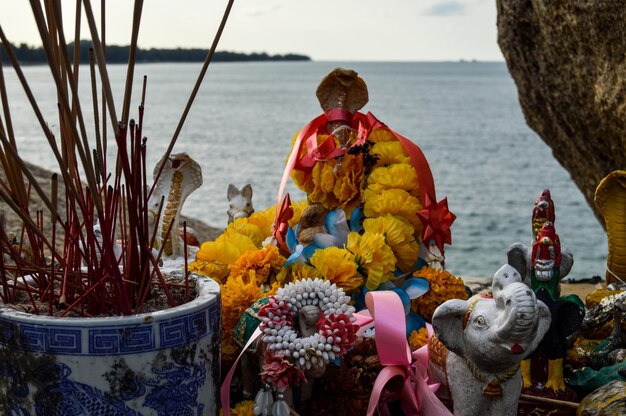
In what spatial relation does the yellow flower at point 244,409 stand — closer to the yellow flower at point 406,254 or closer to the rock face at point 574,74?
the yellow flower at point 406,254

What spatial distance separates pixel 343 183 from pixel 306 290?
0.66 meters

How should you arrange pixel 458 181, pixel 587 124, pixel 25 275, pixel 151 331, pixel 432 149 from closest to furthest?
pixel 151 331 → pixel 25 275 → pixel 587 124 → pixel 458 181 → pixel 432 149

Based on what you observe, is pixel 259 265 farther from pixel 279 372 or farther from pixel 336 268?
pixel 279 372

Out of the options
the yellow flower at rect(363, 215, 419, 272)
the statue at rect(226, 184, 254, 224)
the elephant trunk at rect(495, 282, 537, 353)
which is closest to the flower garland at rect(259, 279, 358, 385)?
the elephant trunk at rect(495, 282, 537, 353)

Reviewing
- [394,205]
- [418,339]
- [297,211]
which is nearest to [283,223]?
[297,211]

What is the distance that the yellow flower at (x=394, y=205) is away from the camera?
8.00 ft

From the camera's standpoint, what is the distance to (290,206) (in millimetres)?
2623

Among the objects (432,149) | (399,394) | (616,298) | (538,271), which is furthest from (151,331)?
(432,149)

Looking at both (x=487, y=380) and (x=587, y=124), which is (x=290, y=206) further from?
(x=587, y=124)

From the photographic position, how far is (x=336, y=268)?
2.24m

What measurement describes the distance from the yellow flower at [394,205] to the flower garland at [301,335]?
568mm

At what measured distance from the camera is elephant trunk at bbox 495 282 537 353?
1696 millimetres

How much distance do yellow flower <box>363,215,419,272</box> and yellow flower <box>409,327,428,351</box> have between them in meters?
0.25

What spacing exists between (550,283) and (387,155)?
724 mm
